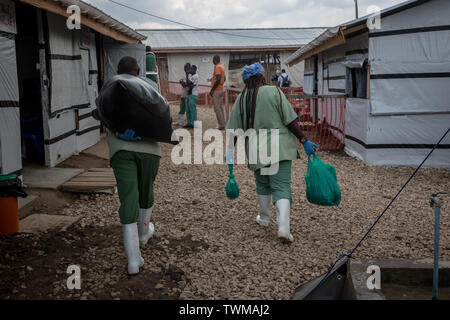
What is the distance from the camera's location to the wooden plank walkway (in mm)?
5840

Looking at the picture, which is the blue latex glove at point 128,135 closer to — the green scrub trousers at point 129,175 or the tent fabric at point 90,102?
the green scrub trousers at point 129,175

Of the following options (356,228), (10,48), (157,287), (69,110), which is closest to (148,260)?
(157,287)

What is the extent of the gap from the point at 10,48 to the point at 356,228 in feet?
14.9

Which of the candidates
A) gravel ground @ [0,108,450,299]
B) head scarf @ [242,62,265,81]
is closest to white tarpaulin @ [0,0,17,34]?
gravel ground @ [0,108,450,299]

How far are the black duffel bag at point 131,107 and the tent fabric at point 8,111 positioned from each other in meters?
2.47

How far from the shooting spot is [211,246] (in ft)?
14.2

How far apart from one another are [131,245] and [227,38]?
2165 centimetres

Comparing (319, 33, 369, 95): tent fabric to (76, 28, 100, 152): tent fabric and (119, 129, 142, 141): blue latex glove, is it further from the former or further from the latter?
(119, 129, 142, 141): blue latex glove

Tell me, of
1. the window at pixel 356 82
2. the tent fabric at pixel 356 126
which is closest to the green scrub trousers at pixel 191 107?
the window at pixel 356 82

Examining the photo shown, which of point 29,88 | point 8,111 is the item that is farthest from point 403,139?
point 29,88

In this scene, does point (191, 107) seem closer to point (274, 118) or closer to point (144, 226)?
point (274, 118)

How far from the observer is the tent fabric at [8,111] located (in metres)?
5.42

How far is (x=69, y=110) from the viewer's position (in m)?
7.81
